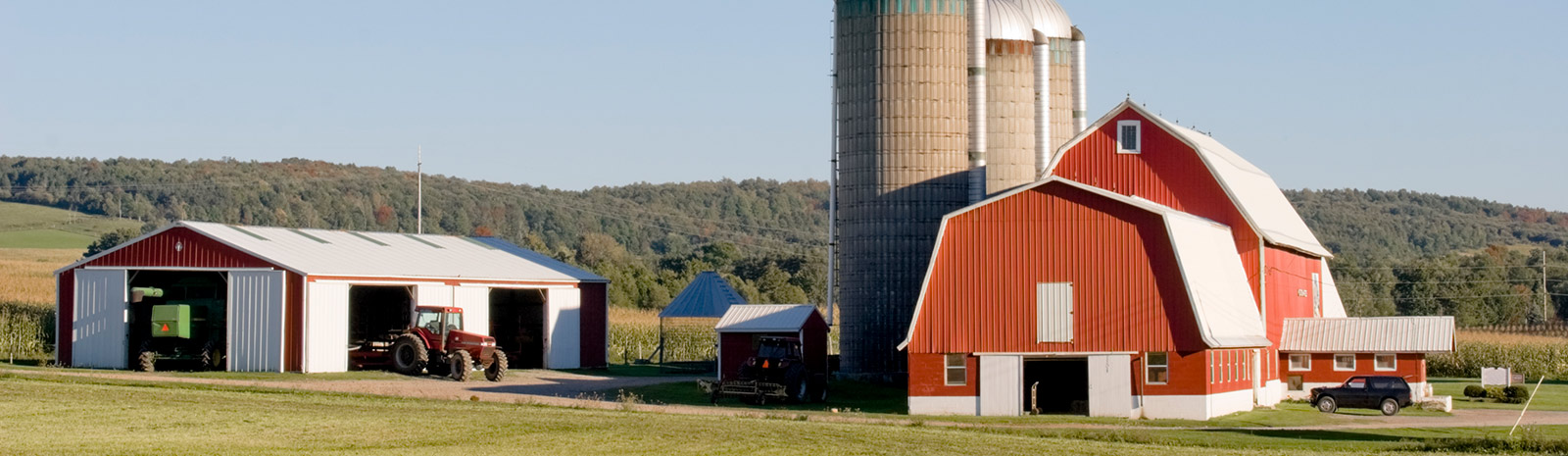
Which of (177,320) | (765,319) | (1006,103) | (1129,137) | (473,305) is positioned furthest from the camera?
(1006,103)

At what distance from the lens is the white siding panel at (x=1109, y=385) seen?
41.8m

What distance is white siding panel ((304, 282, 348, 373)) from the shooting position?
50688 millimetres

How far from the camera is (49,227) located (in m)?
150

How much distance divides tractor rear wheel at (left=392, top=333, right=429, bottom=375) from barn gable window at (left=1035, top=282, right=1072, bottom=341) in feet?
62.1

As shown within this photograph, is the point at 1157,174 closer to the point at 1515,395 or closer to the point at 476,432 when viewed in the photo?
the point at 1515,395

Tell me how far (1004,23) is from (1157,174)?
10.2 metres

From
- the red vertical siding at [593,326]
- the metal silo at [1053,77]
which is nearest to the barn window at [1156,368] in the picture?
the metal silo at [1053,77]

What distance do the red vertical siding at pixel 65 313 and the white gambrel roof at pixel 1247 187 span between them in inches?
1179

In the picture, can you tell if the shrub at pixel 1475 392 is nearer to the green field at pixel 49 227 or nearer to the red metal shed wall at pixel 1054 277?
the red metal shed wall at pixel 1054 277

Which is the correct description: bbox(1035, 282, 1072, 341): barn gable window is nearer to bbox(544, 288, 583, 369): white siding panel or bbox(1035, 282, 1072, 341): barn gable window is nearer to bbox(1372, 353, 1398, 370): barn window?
bbox(1372, 353, 1398, 370): barn window

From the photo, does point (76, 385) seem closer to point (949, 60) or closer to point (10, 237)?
point (949, 60)

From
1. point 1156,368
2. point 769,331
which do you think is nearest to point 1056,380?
point 1156,368

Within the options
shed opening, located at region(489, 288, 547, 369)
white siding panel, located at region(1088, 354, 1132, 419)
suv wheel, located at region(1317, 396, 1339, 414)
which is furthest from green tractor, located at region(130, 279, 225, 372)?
suv wheel, located at region(1317, 396, 1339, 414)

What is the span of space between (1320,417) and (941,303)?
9980 mm
